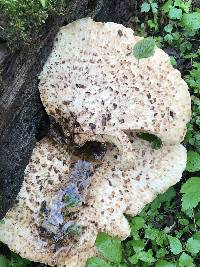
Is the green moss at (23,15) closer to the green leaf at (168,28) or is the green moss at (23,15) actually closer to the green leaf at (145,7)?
the green leaf at (145,7)

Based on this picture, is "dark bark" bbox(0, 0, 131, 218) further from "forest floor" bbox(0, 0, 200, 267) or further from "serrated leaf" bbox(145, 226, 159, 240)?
"serrated leaf" bbox(145, 226, 159, 240)

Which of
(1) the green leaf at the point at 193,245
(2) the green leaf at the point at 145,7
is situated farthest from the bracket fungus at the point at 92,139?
(2) the green leaf at the point at 145,7

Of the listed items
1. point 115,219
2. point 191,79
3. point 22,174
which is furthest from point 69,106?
point 191,79

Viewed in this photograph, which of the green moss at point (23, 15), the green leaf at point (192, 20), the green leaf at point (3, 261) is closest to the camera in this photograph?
the green moss at point (23, 15)

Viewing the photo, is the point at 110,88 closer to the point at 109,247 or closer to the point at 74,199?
the point at 74,199

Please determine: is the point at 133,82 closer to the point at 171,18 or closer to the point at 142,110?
the point at 142,110
